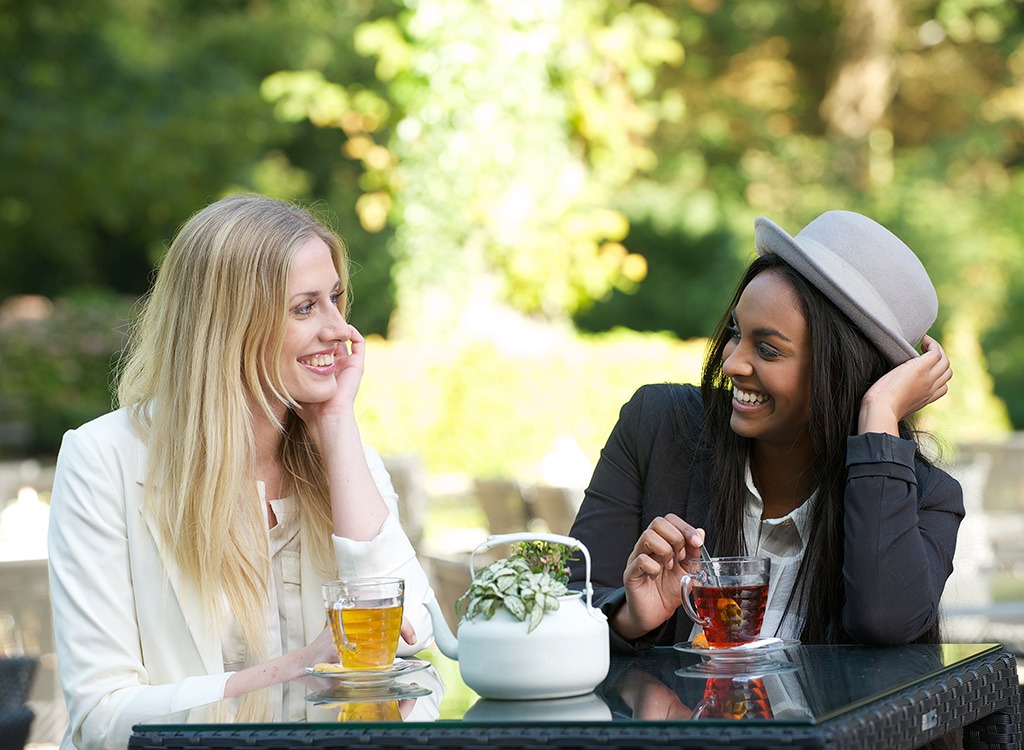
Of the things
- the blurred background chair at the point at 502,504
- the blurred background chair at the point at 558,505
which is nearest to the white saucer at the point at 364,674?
the blurred background chair at the point at 558,505

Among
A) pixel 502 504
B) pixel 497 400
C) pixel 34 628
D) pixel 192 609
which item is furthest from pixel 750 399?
pixel 497 400

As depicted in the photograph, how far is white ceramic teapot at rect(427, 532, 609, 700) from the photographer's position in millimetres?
1537

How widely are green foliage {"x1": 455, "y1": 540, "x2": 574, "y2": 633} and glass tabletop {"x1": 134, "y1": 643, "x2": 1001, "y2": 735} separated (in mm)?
105

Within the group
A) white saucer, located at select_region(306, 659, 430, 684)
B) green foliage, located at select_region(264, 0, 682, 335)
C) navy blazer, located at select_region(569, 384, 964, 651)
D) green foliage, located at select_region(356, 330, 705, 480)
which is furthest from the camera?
green foliage, located at select_region(264, 0, 682, 335)

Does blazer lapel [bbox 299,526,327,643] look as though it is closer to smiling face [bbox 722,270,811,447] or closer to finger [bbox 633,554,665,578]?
finger [bbox 633,554,665,578]

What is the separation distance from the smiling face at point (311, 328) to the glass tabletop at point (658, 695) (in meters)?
0.58

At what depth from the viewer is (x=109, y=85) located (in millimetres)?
11727

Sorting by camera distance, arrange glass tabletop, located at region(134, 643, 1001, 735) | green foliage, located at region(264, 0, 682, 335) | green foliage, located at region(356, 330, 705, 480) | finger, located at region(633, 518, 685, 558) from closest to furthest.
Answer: glass tabletop, located at region(134, 643, 1001, 735)
finger, located at region(633, 518, 685, 558)
green foliage, located at region(356, 330, 705, 480)
green foliage, located at region(264, 0, 682, 335)

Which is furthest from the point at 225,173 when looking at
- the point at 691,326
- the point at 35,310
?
the point at 691,326

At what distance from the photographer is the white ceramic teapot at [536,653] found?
154cm

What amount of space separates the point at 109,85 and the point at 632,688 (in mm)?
11068

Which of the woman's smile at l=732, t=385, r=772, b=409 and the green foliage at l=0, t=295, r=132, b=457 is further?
the green foliage at l=0, t=295, r=132, b=457

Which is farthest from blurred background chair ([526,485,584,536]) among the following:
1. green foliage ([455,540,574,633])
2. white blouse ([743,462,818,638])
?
green foliage ([455,540,574,633])

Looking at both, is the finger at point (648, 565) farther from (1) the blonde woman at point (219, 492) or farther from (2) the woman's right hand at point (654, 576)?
(1) the blonde woman at point (219, 492)
